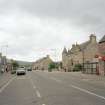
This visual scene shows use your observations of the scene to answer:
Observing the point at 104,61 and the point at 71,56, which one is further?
the point at 71,56

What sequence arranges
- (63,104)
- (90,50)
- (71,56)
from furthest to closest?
1. (71,56)
2. (90,50)
3. (63,104)

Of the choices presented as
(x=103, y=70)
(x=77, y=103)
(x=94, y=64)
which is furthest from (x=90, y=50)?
A: (x=77, y=103)

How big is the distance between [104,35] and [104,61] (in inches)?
335

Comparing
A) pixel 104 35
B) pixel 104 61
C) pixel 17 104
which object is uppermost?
pixel 104 35

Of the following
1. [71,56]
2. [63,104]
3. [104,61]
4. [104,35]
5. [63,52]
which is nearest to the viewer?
[63,104]

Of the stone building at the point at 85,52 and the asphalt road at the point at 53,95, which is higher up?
the stone building at the point at 85,52

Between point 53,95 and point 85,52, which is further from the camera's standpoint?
point 85,52

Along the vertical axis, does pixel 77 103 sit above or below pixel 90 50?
below

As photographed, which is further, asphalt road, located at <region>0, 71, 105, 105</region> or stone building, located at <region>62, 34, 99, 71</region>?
stone building, located at <region>62, 34, 99, 71</region>

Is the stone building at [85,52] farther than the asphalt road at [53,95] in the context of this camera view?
Yes

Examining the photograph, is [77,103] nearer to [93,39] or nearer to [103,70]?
[103,70]

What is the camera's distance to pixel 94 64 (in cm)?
7081

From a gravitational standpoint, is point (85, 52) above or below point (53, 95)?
above

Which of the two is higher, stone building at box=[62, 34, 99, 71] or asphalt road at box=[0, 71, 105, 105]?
stone building at box=[62, 34, 99, 71]
